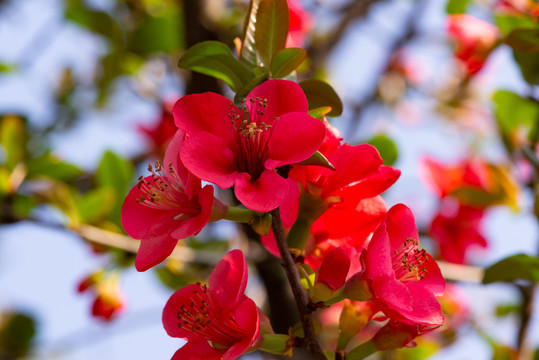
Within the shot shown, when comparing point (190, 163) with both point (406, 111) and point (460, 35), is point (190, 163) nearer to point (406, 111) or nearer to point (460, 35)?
point (460, 35)

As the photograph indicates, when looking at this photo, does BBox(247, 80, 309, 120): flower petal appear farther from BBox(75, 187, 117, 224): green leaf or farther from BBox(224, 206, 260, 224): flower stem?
BBox(75, 187, 117, 224): green leaf

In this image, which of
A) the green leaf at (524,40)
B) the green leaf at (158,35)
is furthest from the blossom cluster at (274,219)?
the green leaf at (158,35)

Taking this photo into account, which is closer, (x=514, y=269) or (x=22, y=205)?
(x=514, y=269)

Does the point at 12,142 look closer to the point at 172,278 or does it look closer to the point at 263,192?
the point at 172,278

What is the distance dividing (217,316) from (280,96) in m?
0.25

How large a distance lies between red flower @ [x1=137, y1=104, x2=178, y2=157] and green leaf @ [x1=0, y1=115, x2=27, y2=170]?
0.48 m

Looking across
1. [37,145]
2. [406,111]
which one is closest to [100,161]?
[37,145]

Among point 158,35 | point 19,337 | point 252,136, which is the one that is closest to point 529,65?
point 252,136

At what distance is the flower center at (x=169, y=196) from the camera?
60cm

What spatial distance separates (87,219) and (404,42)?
1.40 metres

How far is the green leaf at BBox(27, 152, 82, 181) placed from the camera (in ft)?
4.25

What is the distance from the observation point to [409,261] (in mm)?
629

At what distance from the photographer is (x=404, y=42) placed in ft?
6.59

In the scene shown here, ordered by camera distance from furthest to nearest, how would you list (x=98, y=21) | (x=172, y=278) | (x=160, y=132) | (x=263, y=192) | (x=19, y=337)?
(x=19, y=337) < (x=98, y=21) < (x=160, y=132) < (x=172, y=278) < (x=263, y=192)
